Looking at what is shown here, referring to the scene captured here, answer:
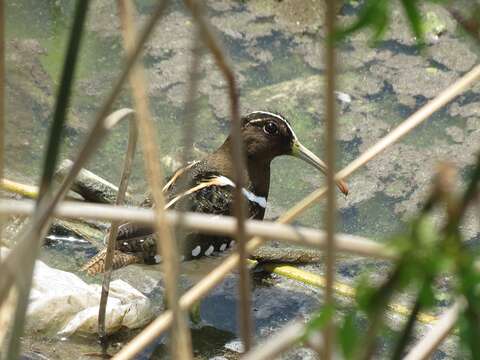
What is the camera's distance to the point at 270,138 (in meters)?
5.30

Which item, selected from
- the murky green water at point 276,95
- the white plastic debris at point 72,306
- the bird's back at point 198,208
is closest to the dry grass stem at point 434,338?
the white plastic debris at point 72,306

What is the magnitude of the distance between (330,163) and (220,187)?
10.4 feet

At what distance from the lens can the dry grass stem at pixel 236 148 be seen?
194 cm

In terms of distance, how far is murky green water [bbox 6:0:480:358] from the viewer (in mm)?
5672

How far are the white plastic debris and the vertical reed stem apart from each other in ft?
7.90

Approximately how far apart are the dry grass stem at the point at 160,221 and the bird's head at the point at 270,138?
3001 mm

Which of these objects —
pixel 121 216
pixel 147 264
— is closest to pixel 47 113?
pixel 147 264

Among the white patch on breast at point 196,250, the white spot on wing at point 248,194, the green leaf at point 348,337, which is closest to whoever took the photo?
the green leaf at point 348,337

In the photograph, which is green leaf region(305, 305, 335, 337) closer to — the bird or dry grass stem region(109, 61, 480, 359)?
dry grass stem region(109, 61, 480, 359)

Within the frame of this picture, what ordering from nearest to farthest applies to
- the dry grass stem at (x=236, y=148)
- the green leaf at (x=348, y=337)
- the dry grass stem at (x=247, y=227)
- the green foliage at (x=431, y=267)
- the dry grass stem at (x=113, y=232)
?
the green foliage at (x=431, y=267) → the green leaf at (x=348, y=337) → the dry grass stem at (x=236, y=148) → the dry grass stem at (x=247, y=227) → the dry grass stem at (x=113, y=232)

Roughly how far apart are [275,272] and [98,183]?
38.4 inches

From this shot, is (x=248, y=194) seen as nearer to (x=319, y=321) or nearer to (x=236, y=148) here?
(x=236, y=148)

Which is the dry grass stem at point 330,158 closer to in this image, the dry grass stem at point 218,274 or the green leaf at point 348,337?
the green leaf at point 348,337

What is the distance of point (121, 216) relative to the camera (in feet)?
6.93
